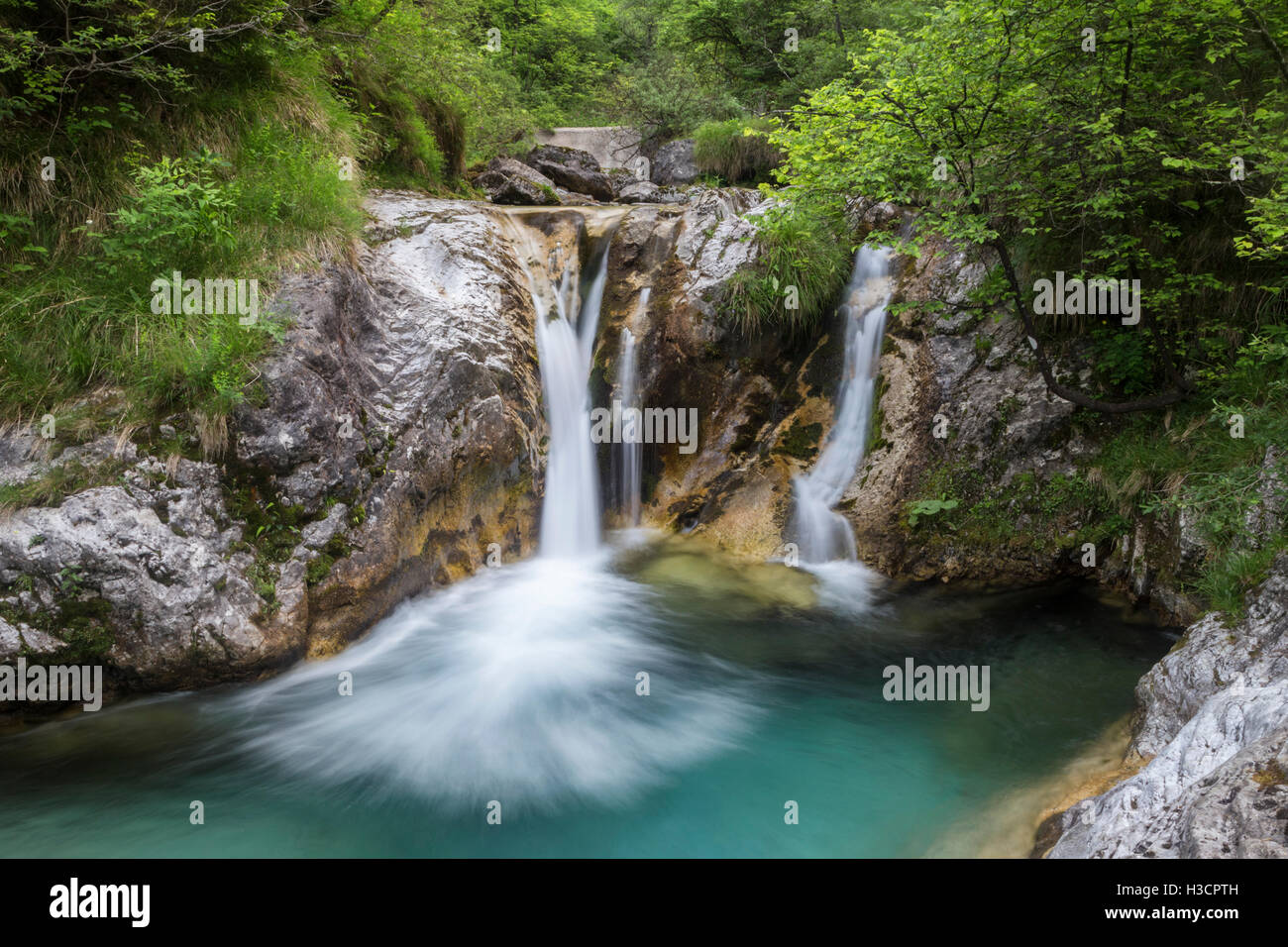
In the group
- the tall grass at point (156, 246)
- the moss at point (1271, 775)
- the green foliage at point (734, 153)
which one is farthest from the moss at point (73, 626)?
the green foliage at point (734, 153)

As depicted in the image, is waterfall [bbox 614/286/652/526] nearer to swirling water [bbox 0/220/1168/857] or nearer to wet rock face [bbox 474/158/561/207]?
swirling water [bbox 0/220/1168/857]

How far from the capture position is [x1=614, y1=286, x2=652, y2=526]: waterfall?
8.80 metres

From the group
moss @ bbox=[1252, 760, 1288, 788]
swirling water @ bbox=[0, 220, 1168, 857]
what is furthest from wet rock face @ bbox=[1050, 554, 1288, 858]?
swirling water @ bbox=[0, 220, 1168, 857]

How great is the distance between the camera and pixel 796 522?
26.7 feet

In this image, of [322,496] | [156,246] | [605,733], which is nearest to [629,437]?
[322,496]

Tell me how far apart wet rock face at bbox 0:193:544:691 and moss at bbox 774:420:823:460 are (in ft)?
9.86

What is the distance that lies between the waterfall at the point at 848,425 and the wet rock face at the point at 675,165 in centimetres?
961

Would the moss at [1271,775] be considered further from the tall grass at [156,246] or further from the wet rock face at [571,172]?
the wet rock face at [571,172]

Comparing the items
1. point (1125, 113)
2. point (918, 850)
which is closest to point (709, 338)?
point (1125, 113)

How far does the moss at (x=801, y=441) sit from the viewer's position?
27.8 ft

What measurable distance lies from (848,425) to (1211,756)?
5.37m

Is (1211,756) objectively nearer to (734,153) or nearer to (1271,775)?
(1271,775)
